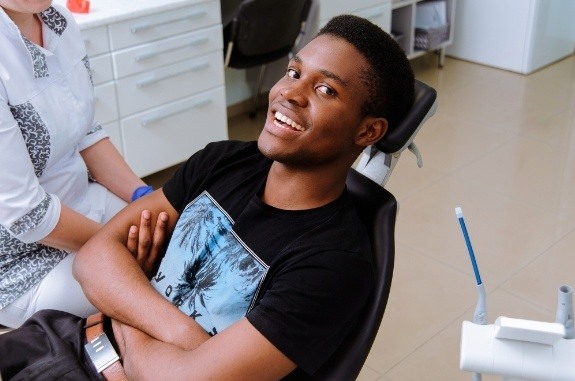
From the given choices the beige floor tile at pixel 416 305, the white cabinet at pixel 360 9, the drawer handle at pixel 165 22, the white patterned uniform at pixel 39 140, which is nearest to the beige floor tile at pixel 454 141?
the white cabinet at pixel 360 9

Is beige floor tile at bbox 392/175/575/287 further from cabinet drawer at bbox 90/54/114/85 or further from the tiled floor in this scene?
cabinet drawer at bbox 90/54/114/85

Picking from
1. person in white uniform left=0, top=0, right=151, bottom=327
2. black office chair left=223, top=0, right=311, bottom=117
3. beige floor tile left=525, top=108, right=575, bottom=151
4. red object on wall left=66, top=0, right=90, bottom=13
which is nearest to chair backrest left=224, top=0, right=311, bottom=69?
black office chair left=223, top=0, right=311, bottom=117

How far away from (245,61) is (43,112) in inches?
68.4

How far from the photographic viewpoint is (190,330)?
48.4 inches

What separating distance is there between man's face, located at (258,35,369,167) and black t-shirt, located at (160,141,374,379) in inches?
4.4

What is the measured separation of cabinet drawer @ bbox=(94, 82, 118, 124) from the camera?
267 centimetres

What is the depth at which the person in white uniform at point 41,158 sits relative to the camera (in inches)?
57.7

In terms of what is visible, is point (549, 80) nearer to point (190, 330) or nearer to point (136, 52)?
point (136, 52)

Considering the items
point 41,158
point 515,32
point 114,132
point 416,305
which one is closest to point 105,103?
point 114,132

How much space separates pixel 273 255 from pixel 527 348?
1.44 feet

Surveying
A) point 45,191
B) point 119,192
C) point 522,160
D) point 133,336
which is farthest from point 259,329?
point 522,160

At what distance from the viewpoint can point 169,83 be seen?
2.89m

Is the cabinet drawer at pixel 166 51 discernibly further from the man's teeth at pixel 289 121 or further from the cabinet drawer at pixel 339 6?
the man's teeth at pixel 289 121

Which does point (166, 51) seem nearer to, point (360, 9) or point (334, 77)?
point (360, 9)
